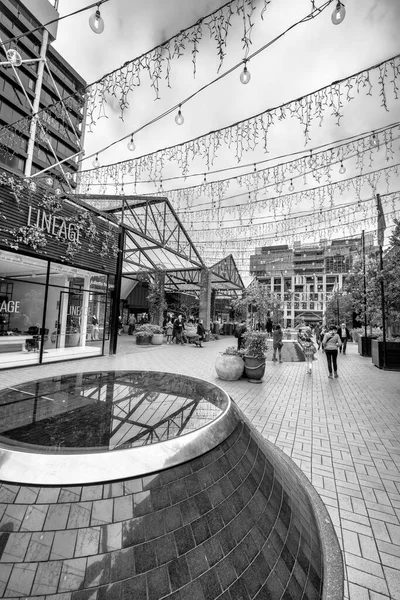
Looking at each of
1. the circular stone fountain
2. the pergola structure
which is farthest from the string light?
the pergola structure

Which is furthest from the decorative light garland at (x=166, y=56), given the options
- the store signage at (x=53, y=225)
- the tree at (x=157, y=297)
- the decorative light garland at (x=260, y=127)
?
the tree at (x=157, y=297)

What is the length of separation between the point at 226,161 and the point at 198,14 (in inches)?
103

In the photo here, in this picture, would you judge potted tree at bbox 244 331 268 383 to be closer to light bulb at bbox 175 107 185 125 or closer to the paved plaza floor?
the paved plaza floor

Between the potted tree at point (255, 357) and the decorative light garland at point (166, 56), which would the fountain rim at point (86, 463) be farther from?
the potted tree at point (255, 357)

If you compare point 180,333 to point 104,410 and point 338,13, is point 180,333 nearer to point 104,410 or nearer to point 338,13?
point 104,410

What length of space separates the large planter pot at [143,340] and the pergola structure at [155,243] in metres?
5.22

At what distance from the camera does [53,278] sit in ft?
39.5

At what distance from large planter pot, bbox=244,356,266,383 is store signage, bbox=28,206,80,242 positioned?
744 centimetres

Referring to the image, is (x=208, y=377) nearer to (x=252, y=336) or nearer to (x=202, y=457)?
(x=252, y=336)

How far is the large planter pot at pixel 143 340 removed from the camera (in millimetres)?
15873

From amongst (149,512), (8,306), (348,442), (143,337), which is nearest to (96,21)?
(149,512)

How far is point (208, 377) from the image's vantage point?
827cm

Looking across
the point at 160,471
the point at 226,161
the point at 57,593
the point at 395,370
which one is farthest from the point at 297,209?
the point at 57,593

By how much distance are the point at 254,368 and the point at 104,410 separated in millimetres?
6207
